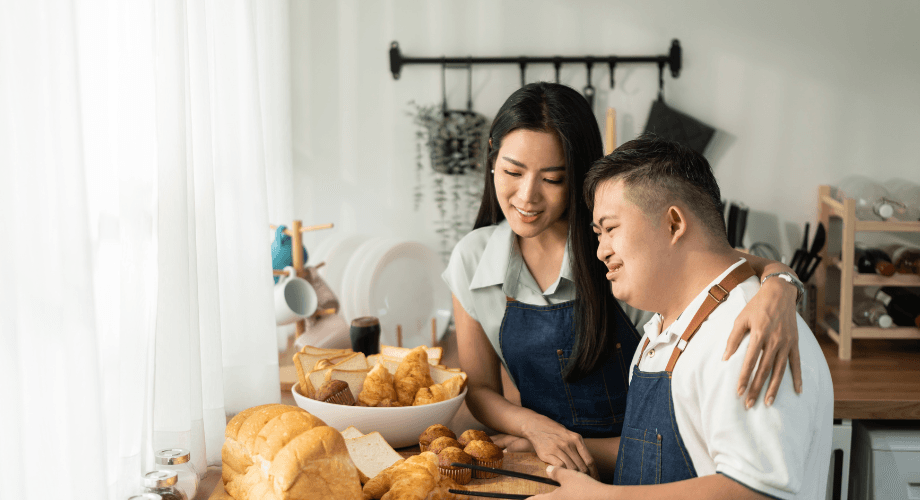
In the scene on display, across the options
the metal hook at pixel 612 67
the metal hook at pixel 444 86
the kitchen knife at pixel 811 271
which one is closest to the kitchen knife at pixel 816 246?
the kitchen knife at pixel 811 271

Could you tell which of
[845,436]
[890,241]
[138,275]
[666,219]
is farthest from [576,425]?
[890,241]

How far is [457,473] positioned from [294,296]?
0.97 metres

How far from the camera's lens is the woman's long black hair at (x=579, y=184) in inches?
48.0

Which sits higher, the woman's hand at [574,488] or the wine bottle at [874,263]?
the wine bottle at [874,263]

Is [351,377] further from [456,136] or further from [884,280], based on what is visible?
[884,280]

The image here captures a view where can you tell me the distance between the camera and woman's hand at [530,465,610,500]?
0.88 meters

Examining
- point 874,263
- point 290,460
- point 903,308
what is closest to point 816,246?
point 874,263

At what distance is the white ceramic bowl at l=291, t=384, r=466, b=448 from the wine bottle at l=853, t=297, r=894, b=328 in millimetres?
1770

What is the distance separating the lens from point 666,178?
0.89m

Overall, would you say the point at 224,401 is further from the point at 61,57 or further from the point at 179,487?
the point at 61,57

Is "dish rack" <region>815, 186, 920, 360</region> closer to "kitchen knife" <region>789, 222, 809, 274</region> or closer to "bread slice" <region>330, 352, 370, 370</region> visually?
"kitchen knife" <region>789, 222, 809, 274</region>

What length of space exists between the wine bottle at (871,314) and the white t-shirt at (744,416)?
164 cm

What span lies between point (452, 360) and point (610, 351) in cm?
88

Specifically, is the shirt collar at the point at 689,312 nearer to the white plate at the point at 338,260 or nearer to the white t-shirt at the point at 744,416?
the white t-shirt at the point at 744,416
